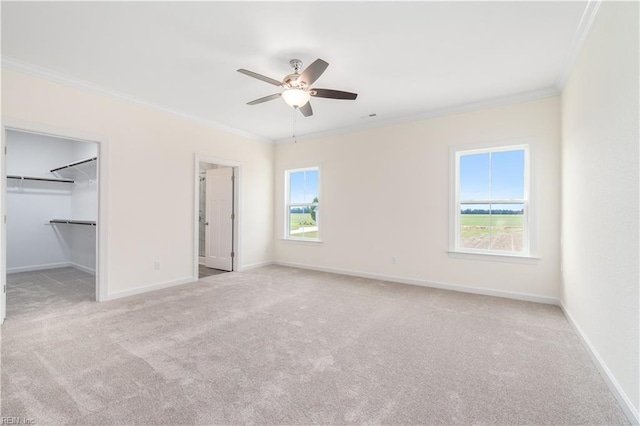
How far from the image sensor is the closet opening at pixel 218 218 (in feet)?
18.6

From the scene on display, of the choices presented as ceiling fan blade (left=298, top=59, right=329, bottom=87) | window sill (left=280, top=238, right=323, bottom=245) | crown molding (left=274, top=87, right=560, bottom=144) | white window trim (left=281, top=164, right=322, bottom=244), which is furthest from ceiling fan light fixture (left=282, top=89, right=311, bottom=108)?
window sill (left=280, top=238, right=323, bottom=245)

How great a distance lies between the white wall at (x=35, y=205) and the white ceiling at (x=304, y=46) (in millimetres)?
3605

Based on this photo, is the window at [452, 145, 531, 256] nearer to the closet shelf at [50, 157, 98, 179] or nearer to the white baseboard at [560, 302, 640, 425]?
the white baseboard at [560, 302, 640, 425]

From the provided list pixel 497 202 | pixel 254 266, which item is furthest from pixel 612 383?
pixel 254 266

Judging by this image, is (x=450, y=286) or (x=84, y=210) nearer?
(x=450, y=286)

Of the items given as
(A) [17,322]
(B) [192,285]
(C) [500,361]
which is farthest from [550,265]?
(A) [17,322]

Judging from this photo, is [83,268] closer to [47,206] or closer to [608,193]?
[47,206]

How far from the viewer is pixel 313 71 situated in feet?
8.57

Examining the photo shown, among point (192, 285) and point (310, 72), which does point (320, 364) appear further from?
point (192, 285)

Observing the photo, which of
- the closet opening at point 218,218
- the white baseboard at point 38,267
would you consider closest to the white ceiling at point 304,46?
the closet opening at point 218,218

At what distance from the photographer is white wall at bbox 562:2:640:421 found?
1675 mm

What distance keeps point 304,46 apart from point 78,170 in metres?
5.31

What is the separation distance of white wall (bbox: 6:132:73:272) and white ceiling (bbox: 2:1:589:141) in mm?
3605

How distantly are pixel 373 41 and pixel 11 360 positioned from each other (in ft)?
12.9
